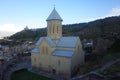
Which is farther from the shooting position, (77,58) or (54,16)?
(54,16)

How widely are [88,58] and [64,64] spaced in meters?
7.52

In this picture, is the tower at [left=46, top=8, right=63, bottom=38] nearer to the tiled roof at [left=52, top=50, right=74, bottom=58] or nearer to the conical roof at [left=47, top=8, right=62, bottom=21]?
the conical roof at [left=47, top=8, right=62, bottom=21]

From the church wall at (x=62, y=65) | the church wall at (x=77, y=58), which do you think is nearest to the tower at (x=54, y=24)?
the church wall at (x=62, y=65)

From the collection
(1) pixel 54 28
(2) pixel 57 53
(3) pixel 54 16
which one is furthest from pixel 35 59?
(3) pixel 54 16

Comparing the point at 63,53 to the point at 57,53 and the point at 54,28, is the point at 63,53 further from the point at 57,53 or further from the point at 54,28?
the point at 54,28

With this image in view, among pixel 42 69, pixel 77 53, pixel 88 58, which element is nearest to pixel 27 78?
pixel 42 69

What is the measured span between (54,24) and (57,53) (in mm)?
6453

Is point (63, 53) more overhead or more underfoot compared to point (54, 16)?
more underfoot

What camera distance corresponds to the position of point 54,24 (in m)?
32.3

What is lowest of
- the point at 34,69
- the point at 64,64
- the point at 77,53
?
the point at 34,69

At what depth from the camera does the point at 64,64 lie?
27688 mm

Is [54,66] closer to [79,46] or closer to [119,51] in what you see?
[79,46]

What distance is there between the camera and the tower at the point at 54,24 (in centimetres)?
3231

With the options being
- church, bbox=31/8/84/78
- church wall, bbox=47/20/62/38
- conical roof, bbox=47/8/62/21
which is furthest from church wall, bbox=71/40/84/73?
conical roof, bbox=47/8/62/21
